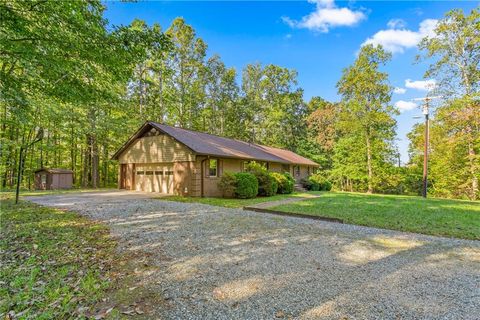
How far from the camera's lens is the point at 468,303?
2840 millimetres

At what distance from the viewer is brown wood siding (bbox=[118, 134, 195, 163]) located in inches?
556

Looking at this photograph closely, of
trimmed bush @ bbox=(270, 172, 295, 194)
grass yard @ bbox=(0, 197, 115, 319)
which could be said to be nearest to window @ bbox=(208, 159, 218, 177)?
trimmed bush @ bbox=(270, 172, 295, 194)

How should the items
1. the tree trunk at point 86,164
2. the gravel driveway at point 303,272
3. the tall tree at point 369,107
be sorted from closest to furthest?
the gravel driveway at point 303,272 < the tall tree at point 369,107 < the tree trunk at point 86,164

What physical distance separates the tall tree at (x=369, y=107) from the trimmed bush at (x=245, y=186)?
1414cm

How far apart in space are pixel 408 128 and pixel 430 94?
12.6 m

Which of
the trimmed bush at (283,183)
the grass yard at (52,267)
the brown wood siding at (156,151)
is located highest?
the brown wood siding at (156,151)

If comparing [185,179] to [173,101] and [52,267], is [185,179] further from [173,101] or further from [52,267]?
[173,101]

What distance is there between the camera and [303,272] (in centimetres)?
366

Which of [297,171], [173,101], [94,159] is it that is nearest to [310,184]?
[297,171]

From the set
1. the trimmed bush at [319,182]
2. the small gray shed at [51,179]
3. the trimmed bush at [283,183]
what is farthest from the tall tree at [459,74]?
the small gray shed at [51,179]

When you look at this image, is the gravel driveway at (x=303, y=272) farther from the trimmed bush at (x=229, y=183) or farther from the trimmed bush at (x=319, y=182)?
the trimmed bush at (x=319, y=182)

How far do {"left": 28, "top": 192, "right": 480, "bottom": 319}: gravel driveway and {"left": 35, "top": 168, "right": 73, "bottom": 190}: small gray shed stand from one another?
606 inches

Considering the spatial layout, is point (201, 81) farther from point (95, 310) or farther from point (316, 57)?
point (95, 310)

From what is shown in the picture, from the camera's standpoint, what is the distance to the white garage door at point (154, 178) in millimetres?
15266
